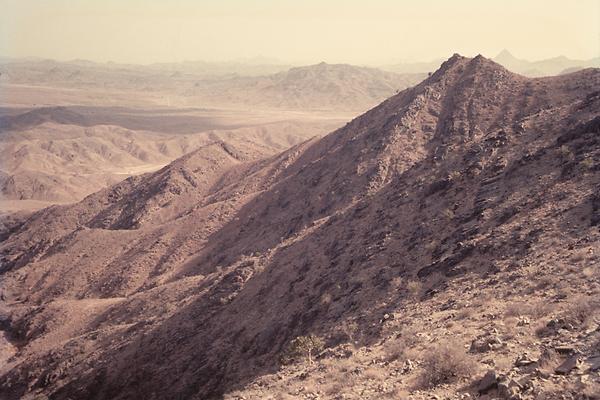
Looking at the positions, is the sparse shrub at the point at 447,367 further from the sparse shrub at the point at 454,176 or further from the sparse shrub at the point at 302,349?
the sparse shrub at the point at 454,176

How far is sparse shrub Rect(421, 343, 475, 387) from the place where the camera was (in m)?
8.51

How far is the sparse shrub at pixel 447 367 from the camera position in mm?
8515

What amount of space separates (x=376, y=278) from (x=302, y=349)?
13.1ft

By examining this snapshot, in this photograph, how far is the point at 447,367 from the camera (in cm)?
859

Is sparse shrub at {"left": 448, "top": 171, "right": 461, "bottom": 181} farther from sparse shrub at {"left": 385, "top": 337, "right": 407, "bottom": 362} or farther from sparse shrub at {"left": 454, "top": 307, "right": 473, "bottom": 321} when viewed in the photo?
sparse shrub at {"left": 385, "top": 337, "right": 407, "bottom": 362}

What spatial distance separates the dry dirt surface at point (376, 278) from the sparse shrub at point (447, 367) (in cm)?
3

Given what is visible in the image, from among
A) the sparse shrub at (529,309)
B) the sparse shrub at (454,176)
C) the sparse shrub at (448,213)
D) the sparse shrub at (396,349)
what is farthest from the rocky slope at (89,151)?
the sparse shrub at (529,309)

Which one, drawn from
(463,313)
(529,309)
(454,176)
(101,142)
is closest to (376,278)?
(463,313)

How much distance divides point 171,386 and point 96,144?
82.2 m

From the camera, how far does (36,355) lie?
23625 mm

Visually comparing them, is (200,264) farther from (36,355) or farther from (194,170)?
(194,170)

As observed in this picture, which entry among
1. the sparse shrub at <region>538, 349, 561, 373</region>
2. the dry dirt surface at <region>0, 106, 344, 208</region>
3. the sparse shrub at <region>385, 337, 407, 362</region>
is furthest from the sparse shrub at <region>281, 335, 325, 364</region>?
the dry dirt surface at <region>0, 106, 344, 208</region>

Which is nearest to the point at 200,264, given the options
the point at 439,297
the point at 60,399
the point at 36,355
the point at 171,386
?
the point at 36,355

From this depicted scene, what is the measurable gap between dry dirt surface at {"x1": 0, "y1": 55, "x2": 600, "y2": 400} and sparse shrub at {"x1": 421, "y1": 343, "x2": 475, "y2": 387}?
0.03 m
